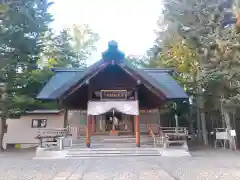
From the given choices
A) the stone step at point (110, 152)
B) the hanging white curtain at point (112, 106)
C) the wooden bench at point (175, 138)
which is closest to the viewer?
the stone step at point (110, 152)

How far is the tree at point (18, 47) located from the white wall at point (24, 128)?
429cm

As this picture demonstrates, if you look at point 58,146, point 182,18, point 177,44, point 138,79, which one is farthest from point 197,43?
point 58,146

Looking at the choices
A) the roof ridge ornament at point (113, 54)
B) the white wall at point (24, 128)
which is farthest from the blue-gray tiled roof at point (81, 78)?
the white wall at point (24, 128)

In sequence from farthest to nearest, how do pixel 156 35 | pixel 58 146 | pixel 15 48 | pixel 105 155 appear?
pixel 156 35 < pixel 15 48 < pixel 58 146 < pixel 105 155

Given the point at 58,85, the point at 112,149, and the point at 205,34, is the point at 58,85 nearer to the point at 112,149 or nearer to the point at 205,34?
the point at 112,149

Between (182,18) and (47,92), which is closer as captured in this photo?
(47,92)

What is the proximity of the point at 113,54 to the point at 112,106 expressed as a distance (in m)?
2.65

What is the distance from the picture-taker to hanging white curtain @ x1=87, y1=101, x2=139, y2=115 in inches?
494

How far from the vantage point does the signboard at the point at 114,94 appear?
1316cm

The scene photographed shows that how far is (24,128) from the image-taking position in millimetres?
20516

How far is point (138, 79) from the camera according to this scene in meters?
12.5

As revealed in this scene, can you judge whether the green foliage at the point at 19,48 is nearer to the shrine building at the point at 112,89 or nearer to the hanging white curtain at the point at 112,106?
the shrine building at the point at 112,89

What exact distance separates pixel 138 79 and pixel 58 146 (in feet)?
16.8

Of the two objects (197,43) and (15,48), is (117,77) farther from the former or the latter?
(15,48)
